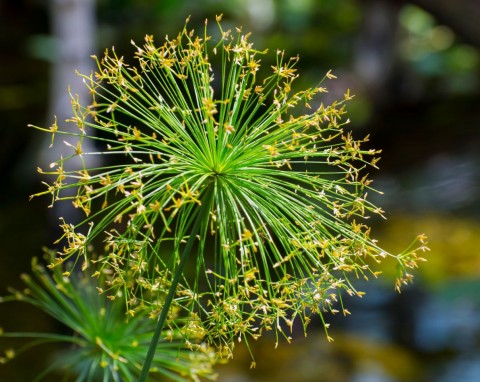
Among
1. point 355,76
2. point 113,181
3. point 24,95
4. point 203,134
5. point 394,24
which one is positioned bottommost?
point 113,181

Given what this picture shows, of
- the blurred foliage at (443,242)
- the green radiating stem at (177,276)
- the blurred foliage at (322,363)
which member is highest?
the blurred foliage at (443,242)

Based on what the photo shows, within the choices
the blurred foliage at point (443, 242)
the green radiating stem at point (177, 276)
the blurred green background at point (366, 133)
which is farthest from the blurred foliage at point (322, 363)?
the green radiating stem at point (177, 276)

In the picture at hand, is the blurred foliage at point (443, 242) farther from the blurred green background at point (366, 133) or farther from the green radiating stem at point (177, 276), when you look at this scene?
the green radiating stem at point (177, 276)

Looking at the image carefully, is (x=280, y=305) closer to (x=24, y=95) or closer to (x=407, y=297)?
(x=407, y=297)

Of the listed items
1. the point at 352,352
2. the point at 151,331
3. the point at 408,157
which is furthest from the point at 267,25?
the point at 151,331

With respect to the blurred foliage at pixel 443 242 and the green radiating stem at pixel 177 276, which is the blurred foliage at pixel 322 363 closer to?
the blurred foliage at pixel 443 242

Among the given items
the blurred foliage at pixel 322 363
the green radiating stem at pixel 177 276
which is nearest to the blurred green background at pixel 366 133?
the blurred foliage at pixel 322 363

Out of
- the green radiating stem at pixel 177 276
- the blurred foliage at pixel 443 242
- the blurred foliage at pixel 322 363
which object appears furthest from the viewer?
the blurred foliage at pixel 443 242

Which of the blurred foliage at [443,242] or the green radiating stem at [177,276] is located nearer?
the green radiating stem at [177,276]

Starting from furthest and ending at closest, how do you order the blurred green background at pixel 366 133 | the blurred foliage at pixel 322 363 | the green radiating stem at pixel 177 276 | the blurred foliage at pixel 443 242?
the blurred foliage at pixel 443 242 → the blurred green background at pixel 366 133 → the blurred foliage at pixel 322 363 → the green radiating stem at pixel 177 276

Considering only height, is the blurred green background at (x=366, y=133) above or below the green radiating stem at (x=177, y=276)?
above
